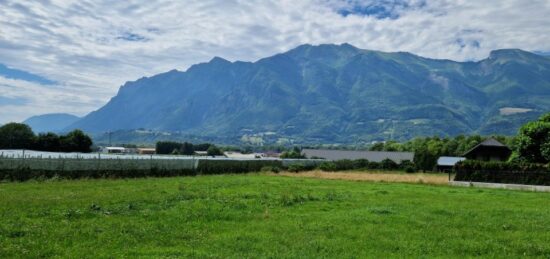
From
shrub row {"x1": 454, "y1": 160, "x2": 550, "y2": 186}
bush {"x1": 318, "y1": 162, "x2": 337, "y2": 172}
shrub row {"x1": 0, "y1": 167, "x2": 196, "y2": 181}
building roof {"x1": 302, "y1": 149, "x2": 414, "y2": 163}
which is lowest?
shrub row {"x1": 0, "y1": 167, "x2": 196, "y2": 181}

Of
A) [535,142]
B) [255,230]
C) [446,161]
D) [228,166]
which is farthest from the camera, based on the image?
[446,161]

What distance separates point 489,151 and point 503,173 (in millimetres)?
40333

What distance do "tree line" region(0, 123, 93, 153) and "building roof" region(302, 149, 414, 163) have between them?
75.5 m

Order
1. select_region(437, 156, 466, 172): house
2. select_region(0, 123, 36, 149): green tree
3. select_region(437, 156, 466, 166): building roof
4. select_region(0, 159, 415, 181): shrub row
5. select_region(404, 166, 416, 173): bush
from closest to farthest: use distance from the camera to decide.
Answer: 1. select_region(0, 159, 415, 181): shrub row
2. select_region(0, 123, 36, 149): green tree
3. select_region(404, 166, 416, 173): bush
4. select_region(437, 156, 466, 172): house
5. select_region(437, 156, 466, 166): building roof

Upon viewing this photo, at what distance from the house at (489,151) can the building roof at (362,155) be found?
3876 cm

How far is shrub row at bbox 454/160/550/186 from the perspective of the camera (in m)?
43.9

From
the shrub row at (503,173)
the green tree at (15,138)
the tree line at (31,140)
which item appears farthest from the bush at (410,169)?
the green tree at (15,138)

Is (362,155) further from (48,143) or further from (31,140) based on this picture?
(31,140)

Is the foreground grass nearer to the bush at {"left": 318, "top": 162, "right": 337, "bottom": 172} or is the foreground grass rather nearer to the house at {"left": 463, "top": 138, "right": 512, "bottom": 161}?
the house at {"left": 463, "top": 138, "right": 512, "bottom": 161}

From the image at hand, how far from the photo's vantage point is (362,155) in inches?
5443

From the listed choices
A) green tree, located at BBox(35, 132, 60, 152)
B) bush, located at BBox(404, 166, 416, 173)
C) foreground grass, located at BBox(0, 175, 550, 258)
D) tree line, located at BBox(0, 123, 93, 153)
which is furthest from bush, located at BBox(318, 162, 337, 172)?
foreground grass, located at BBox(0, 175, 550, 258)

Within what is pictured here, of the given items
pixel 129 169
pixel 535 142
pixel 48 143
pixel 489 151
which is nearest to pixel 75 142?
pixel 48 143

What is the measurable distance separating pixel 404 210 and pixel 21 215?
579 inches

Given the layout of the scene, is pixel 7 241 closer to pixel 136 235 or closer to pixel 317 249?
pixel 136 235
